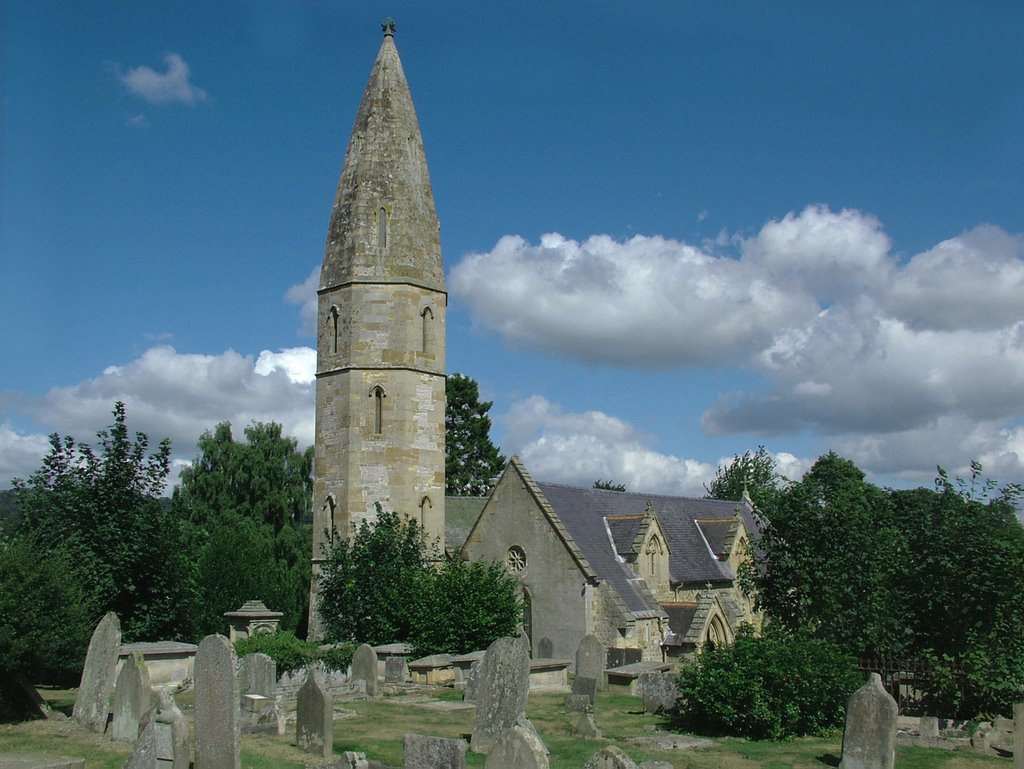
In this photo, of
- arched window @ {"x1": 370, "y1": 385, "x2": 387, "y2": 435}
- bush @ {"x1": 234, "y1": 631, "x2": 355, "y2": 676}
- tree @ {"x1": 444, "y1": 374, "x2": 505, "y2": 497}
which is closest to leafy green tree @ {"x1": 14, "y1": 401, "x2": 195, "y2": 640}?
bush @ {"x1": 234, "y1": 631, "x2": 355, "y2": 676}

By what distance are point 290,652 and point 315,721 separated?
8467mm

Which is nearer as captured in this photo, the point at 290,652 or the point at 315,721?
the point at 315,721

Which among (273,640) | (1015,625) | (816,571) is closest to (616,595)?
(816,571)

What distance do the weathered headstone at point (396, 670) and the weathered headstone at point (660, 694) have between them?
6.73 meters

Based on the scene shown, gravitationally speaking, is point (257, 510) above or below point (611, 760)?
above

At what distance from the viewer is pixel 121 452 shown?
25359mm

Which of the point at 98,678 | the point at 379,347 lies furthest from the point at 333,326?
the point at 98,678

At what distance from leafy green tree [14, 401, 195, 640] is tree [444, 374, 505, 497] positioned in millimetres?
37135

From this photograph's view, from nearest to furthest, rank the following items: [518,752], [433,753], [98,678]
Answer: [518,752], [433,753], [98,678]

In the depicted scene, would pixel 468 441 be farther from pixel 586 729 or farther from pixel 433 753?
pixel 433 753

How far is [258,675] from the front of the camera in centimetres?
2142

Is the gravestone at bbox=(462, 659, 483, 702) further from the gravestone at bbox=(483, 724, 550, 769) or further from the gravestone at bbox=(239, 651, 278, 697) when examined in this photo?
the gravestone at bbox=(483, 724, 550, 769)

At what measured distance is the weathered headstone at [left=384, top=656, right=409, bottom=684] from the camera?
83.8 feet

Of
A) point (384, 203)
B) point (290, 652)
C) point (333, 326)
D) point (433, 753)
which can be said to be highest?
point (384, 203)
